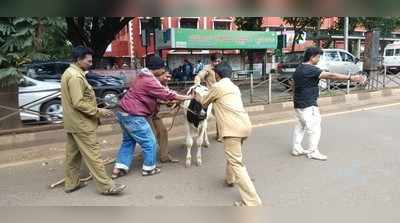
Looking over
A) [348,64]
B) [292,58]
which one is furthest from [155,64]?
[348,64]

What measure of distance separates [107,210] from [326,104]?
802 centimetres

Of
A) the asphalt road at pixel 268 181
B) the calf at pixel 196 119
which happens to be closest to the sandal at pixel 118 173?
the asphalt road at pixel 268 181

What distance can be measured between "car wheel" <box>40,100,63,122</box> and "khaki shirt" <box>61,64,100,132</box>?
3146mm

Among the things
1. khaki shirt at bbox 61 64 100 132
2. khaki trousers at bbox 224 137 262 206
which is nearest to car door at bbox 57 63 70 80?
khaki shirt at bbox 61 64 100 132

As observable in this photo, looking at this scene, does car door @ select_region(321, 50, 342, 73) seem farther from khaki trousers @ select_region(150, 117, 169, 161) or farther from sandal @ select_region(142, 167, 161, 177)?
sandal @ select_region(142, 167, 161, 177)

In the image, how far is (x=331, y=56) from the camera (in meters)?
16.5

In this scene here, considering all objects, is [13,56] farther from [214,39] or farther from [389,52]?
[389,52]

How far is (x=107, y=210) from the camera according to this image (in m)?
4.20

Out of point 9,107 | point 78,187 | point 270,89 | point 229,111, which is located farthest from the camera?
point 270,89

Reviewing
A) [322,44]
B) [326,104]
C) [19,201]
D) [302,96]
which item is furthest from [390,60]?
[19,201]

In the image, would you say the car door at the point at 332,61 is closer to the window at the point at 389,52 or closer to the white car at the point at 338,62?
the white car at the point at 338,62

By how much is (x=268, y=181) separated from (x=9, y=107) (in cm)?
475

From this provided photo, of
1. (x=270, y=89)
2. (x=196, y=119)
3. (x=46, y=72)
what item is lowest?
(x=196, y=119)
